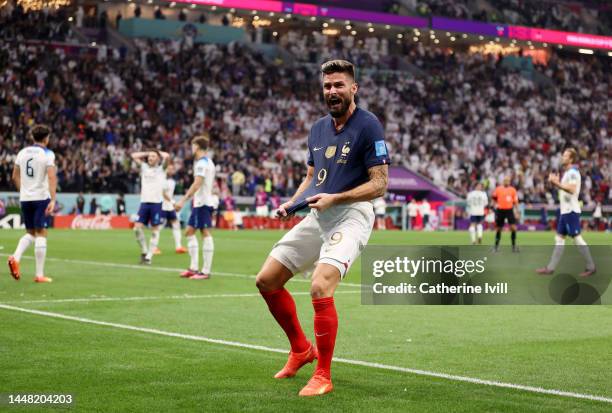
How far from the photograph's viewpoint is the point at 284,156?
5025cm

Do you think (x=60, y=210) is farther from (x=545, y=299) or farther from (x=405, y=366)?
(x=405, y=366)

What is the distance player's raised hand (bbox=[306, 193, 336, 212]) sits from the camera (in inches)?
289

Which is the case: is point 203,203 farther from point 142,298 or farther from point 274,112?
point 274,112

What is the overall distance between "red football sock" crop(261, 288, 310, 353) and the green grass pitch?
0.35m

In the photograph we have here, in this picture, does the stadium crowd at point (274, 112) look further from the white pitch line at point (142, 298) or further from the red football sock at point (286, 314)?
the red football sock at point (286, 314)

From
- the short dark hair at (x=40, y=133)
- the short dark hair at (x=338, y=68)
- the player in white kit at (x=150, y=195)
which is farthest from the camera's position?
the player in white kit at (x=150, y=195)

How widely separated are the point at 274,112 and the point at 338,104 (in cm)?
4633

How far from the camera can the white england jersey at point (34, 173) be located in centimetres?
1602

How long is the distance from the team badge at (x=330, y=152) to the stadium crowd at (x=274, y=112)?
3501cm

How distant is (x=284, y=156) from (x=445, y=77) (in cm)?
1764

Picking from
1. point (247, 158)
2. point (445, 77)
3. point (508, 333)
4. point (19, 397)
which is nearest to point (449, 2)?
point (445, 77)

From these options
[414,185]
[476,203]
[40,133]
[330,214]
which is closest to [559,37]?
[414,185]

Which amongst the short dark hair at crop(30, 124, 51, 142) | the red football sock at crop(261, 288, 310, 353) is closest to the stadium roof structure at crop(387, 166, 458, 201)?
the short dark hair at crop(30, 124, 51, 142)

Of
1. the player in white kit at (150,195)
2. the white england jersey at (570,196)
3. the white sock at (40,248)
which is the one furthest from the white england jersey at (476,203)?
the white sock at (40,248)
